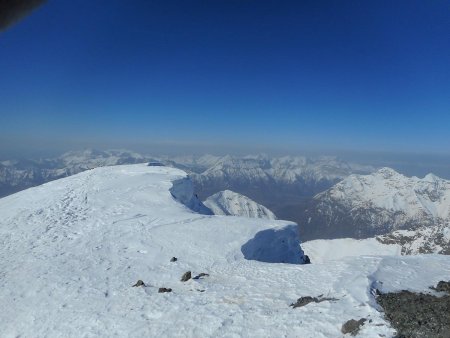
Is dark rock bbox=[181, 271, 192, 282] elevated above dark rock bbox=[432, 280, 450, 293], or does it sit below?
below

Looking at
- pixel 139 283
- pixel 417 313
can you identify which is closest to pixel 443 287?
pixel 417 313

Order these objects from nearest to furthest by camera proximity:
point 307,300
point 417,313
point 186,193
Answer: point 417,313, point 307,300, point 186,193

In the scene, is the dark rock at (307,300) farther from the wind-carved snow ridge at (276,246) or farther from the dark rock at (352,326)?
the wind-carved snow ridge at (276,246)

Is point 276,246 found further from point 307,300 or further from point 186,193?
point 186,193

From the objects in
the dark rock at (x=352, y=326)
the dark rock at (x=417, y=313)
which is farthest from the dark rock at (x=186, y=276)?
the dark rock at (x=417, y=313)

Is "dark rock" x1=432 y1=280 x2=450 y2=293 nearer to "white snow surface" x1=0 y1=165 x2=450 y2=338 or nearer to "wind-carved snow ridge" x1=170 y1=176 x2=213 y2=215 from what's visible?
"white snow surface" x1=0 y1=165 x2=450 y2=338

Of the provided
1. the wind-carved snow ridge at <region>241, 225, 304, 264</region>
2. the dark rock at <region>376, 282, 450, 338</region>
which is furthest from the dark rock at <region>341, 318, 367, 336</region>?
the wind-carved snow ridge at <region>241, 225, 304, 264</region>
